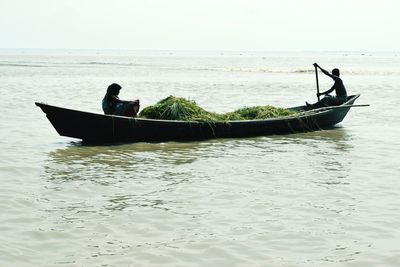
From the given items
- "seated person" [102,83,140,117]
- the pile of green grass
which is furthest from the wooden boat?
"seated person" [102,83,140,117]

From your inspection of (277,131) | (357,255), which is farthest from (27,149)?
(357,255)

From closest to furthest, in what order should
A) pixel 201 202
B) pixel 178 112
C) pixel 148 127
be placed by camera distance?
pixel 201 202 < pixel 148 127 < pixel 178 112

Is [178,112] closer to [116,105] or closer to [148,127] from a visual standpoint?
[148,127]

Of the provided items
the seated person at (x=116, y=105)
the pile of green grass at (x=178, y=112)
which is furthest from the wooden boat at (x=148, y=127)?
the seated person at (x=116, y=105)

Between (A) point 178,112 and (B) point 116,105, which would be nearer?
(B) point 116,105

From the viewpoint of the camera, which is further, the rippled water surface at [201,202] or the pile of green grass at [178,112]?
the pile of green grass at [178,112]

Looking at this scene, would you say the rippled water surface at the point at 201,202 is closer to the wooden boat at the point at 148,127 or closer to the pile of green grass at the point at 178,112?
the wooden boat at the point at 148,127

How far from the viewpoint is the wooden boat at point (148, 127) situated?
35.6 feet

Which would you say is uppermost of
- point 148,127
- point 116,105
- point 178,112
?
point 116,105

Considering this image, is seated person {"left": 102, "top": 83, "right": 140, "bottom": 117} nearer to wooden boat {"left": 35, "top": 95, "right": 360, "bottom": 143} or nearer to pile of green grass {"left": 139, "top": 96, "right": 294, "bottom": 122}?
wooden boat {"left": 35, "top": 95, "right": 360, "bottom": 143}

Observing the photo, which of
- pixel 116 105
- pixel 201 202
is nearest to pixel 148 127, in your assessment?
pixel 116 105

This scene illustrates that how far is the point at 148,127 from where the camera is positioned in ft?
37.6

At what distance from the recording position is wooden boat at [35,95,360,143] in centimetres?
1085

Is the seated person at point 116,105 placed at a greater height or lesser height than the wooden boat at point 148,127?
greater
